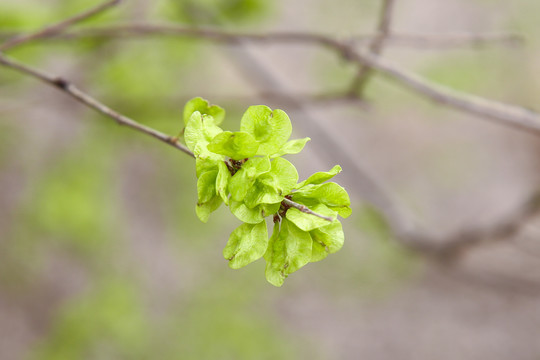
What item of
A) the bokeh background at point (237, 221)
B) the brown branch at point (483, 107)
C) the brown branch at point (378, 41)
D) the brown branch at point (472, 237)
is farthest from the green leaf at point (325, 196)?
the bokeh background at point (237, 221)

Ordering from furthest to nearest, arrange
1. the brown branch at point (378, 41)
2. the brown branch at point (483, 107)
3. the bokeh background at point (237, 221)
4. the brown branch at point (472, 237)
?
the bokeh background at point (237, 221), the brown branch at point (472, 237), the brown branch at point (378, 41), the brown branch at point (483, 107)

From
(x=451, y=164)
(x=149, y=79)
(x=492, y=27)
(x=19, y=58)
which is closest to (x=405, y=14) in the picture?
(x=492, y=27)

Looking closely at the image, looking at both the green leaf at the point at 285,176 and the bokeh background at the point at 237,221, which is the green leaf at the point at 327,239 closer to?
the green leaf at the point at 285,176

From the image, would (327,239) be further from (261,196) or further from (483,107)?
(483,107)

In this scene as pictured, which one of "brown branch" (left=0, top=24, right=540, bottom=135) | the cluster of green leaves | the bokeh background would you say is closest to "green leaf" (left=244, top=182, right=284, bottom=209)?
the cluster of green leaves

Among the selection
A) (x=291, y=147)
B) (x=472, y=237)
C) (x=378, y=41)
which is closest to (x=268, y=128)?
(x=291, y=147)

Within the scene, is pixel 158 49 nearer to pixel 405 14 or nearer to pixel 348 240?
pixel 348 240
